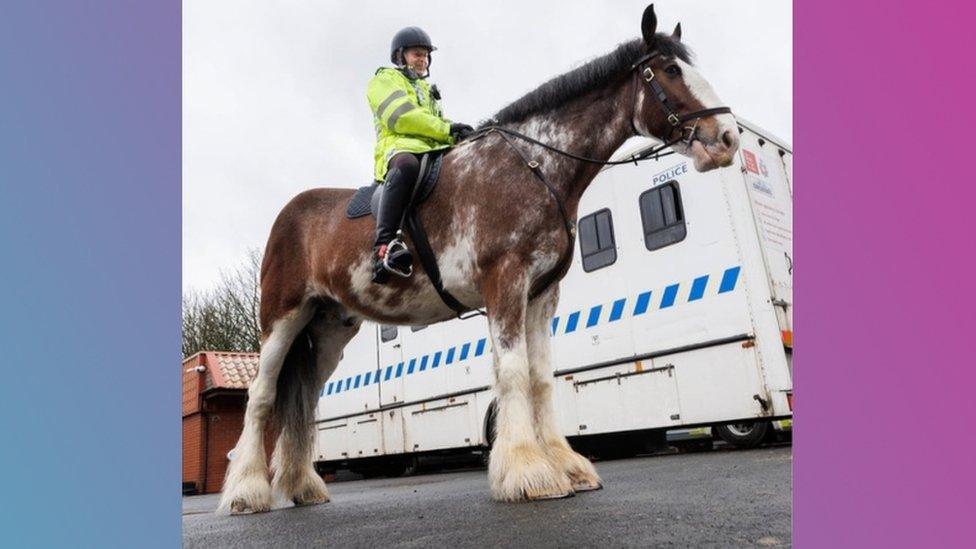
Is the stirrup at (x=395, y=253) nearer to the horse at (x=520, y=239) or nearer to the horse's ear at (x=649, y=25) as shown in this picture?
the horse at (x=520, y=239)

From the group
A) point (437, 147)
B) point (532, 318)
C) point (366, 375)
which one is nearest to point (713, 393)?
point (532, 318)

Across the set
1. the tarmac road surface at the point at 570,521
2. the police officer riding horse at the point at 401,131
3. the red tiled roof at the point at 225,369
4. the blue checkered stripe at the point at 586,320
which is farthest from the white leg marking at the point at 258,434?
the red tiled roof at the point at 225,369

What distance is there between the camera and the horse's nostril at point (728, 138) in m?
3.23

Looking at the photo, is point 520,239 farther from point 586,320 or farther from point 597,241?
point 597,241

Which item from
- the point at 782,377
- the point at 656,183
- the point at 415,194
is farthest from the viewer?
the point at 656,183

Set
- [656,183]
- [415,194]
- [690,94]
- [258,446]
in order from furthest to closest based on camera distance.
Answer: [656,183]
[258,446]
[415,194]
[690,94]

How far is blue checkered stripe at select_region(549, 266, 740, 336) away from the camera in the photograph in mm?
6491

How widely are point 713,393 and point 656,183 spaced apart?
2314 millimetres

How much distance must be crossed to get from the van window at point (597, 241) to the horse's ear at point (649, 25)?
4125 millimetres

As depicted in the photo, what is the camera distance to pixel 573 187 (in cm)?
351

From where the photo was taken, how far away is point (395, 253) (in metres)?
3.48

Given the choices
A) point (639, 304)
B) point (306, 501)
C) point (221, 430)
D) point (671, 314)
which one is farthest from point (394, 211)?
point (221, 430)

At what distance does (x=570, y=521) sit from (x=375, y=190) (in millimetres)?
2375

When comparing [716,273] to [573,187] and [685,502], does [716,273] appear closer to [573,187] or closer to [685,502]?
[573,187]
